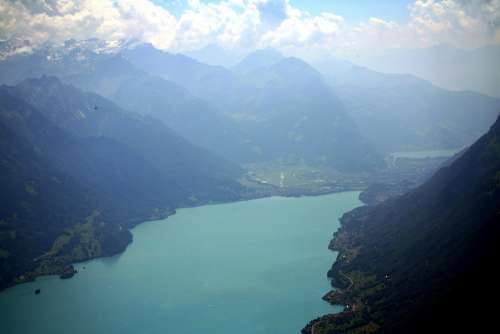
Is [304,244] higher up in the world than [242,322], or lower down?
higher up

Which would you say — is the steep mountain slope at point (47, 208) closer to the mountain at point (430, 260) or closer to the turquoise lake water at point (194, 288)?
the turquoise lake water at point (194, 288)

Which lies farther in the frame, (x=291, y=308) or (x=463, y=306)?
(x=291, y=308)

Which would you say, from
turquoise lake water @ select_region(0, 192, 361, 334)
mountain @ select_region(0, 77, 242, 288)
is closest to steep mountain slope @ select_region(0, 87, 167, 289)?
mountain @ select_region(0, 77, 242, 288)

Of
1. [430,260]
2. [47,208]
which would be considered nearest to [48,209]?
[47,208]

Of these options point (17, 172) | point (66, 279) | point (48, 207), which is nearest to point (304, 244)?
point (66, 279)

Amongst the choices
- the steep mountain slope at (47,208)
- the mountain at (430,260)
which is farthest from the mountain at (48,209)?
the mountain at (430,260)

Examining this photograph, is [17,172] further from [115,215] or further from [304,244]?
[304,244]
